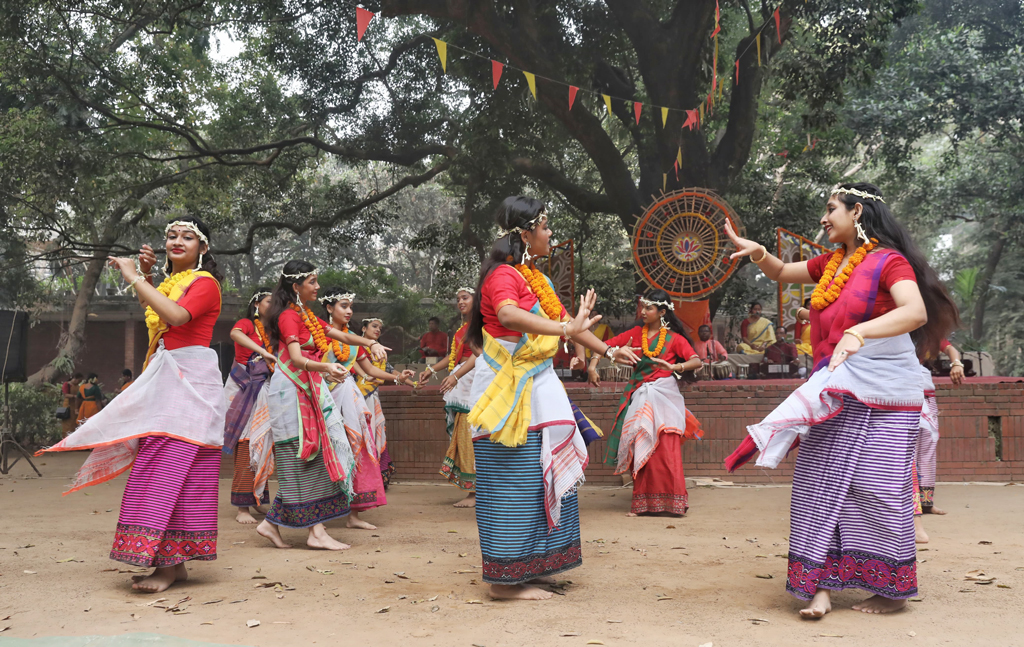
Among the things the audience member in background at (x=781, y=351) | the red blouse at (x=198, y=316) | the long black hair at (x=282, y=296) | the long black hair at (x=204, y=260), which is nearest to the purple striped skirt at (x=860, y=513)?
the red blouse at (x=198, y=316)

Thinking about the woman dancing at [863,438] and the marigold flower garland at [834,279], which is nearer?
the woman dancing at [863,438]

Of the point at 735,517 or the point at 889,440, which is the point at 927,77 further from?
the point at 889,440

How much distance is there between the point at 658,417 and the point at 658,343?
593 millimetres

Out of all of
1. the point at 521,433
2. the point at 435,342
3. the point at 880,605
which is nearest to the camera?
the point at 880,605

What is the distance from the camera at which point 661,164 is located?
12.4 meters

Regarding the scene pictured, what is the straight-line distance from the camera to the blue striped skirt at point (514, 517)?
3789mm

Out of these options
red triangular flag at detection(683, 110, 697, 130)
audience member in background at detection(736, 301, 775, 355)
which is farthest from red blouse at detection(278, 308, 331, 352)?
audience member in background at detection(736, 301, 775, 355)

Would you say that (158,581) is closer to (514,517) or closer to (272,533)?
(272,533)

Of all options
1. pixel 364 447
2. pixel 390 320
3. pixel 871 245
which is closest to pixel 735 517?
pixel 364 447

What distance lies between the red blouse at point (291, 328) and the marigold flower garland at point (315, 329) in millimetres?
84

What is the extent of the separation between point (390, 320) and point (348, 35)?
208 inches

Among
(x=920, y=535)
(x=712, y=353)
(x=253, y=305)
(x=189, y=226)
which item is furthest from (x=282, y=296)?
(x=712, y=353)

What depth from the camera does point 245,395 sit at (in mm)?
7051

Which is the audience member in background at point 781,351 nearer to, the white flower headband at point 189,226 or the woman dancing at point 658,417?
the woman dancing at point 658,417
